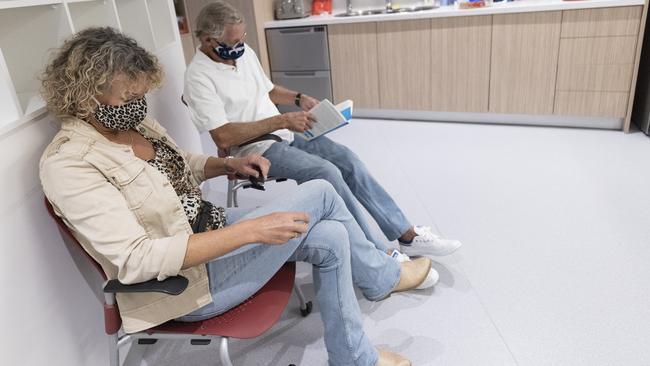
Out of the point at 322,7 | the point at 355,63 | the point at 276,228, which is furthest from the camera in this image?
the point at 322,7

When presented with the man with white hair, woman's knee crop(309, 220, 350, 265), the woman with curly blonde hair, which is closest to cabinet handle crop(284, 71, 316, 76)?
the man with white hair

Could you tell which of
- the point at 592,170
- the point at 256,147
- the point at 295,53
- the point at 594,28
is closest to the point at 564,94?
the point at 594,28

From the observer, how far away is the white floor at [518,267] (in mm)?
1629

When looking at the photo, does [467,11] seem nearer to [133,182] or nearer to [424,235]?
[424,235]

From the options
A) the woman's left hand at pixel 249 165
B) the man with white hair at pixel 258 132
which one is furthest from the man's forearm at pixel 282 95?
the woman's left hand at pixel 249 165

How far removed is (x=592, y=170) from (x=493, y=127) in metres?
0.96

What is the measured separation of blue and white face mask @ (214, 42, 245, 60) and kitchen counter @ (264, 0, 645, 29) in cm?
193

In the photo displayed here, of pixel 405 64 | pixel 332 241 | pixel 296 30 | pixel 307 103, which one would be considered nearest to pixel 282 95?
pixel 307 103

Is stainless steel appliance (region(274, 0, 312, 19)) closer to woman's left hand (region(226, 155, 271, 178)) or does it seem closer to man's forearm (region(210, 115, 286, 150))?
man's forearm (region(210, 115, 286, 150))

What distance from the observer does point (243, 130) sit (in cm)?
197

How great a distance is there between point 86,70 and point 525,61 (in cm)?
301

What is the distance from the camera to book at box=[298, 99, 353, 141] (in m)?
1.89

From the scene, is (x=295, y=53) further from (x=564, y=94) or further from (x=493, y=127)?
(x=564, y=94)

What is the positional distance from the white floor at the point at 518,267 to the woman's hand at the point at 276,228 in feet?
2.03
